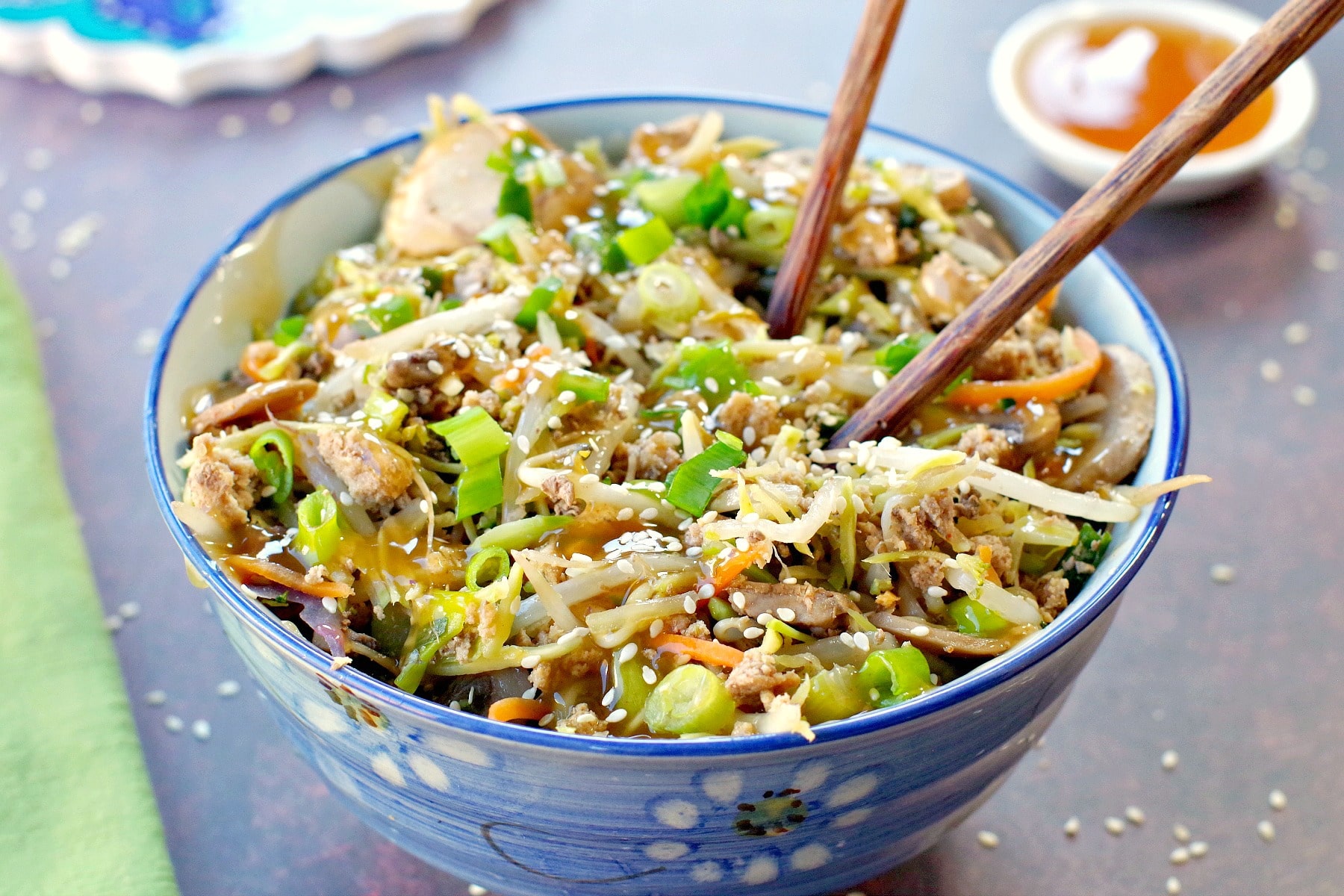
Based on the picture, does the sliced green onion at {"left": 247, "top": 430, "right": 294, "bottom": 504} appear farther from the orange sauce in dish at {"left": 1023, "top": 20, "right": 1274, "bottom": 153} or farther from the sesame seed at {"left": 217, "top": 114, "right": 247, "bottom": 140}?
the orange sauce in dish at {"left": 1023, "top": 20, "right": 1274, "bottom": 153}

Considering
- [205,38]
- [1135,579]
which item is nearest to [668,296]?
[1135,579]

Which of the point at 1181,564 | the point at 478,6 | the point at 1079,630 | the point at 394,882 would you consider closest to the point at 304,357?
the point at 394,882

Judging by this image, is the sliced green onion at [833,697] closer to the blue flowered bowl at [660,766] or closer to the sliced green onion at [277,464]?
the blue flowered bowl at [660,766]

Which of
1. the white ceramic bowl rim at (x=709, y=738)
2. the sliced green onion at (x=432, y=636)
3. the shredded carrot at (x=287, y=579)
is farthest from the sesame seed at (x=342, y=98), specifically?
the sliced green onion at (x=432, y=636)

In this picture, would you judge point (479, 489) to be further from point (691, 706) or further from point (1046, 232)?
point (1046, 232)

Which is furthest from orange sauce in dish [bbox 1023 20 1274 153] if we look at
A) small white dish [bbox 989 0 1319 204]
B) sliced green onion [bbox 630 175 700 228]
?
sliced green onion [bbox 630 175 700 228]

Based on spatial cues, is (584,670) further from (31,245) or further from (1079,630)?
(31,245)
